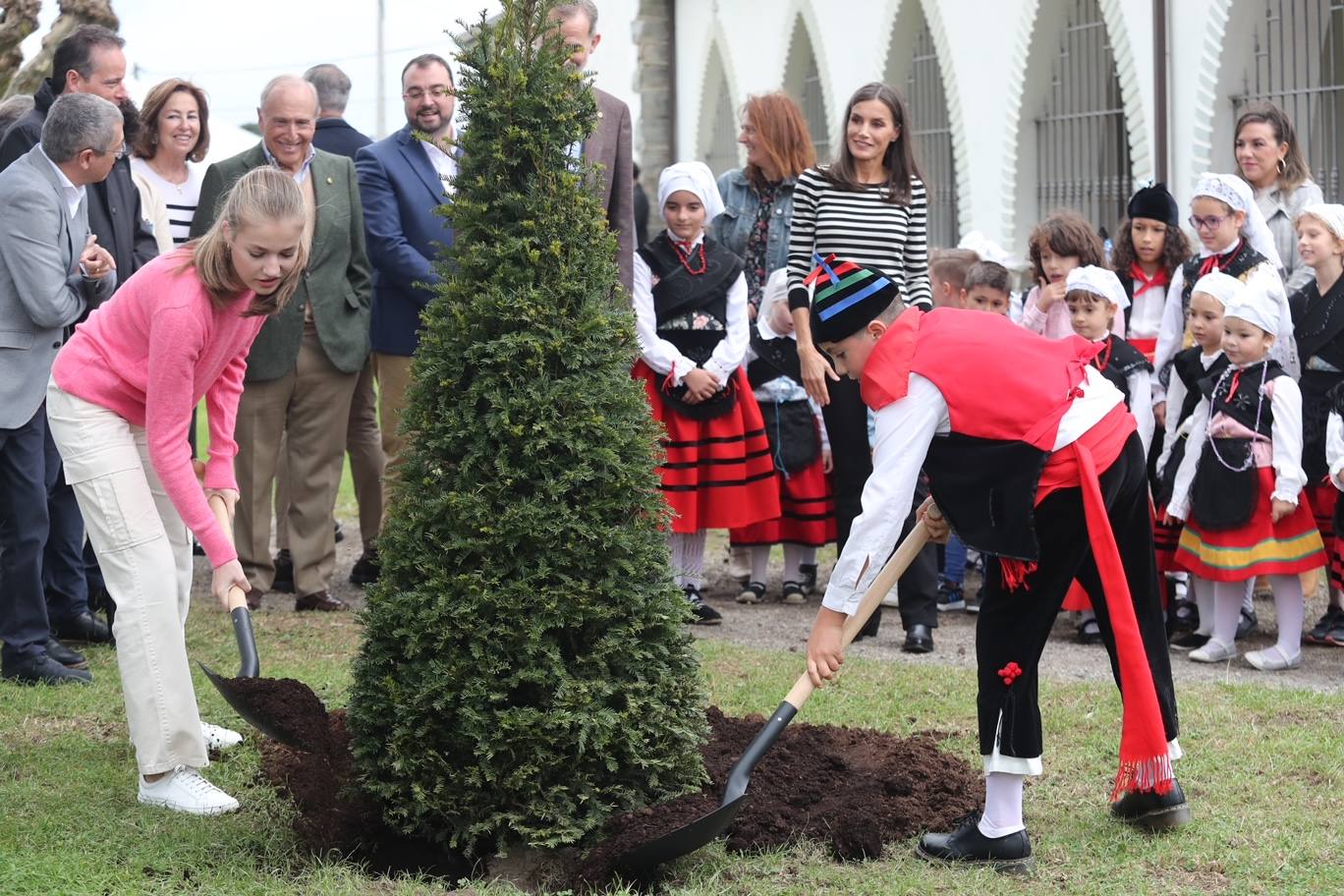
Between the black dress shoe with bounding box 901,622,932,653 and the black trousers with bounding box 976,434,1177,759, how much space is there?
2.33 meters

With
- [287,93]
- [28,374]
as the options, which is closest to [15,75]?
[287,93]

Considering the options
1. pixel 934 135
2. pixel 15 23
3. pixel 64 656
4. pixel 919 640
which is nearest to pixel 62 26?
pixel 15 23

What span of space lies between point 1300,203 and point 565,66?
15.2 feet

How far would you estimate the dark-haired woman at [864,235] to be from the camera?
6363mm

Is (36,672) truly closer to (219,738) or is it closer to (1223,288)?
(219,738)

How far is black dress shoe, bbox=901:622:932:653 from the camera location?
643 centimetres

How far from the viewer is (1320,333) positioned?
6.55 metres

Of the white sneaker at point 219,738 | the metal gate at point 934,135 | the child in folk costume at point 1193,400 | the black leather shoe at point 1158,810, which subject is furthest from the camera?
the metal gate at point 934,135

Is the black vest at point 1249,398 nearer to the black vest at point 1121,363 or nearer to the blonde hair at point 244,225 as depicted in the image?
the black vest at point 1121,363

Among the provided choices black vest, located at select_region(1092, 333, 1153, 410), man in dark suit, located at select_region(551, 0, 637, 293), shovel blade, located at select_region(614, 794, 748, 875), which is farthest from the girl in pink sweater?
black vest, located at select_region(1092, 333, 1153, 410)

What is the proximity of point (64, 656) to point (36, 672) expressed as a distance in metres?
0.20

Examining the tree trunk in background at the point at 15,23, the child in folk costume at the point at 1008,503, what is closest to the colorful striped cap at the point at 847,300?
the child in folk costume at the point at 1008,503

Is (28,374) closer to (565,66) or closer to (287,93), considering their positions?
(287,93)

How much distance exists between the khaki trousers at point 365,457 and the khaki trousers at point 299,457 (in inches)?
11.8
